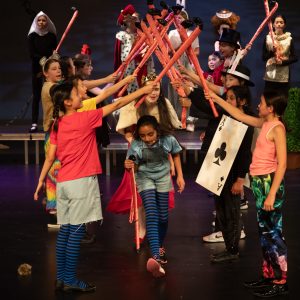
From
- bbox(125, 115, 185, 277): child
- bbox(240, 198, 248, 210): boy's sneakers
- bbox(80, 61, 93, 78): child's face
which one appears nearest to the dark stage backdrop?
bbox(240, 198, 248, 210): boy's sneakers

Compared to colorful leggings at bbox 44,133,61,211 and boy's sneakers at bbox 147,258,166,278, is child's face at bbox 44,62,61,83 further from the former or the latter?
boy's sneakers at bbox 147,258,166,278

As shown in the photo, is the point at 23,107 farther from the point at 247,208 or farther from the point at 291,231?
the point at 291,231

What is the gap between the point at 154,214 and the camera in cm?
533

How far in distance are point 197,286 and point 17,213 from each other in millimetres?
2692

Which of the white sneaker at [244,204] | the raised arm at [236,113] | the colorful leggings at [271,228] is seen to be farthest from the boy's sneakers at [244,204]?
the colorful leggings at [271,228]

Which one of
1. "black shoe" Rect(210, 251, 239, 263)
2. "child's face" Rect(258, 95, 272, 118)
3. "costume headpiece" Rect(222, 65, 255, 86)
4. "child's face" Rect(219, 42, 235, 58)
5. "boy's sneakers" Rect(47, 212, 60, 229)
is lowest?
"boy's sneakers" Rect(47, 212, 60, 229)

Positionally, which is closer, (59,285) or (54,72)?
(59,285)

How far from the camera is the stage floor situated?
193 inches

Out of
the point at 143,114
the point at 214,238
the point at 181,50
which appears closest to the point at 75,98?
the point at 181,50

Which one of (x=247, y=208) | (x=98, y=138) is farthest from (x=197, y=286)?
(x=98, y=138)

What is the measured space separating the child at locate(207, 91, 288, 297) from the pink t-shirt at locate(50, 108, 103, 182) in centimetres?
92

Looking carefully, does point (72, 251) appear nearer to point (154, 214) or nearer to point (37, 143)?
point (154, 214)

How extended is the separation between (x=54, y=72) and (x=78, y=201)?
2.01 metres

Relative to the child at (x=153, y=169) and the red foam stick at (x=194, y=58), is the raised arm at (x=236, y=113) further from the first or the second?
the child at (x=153, y=169)
